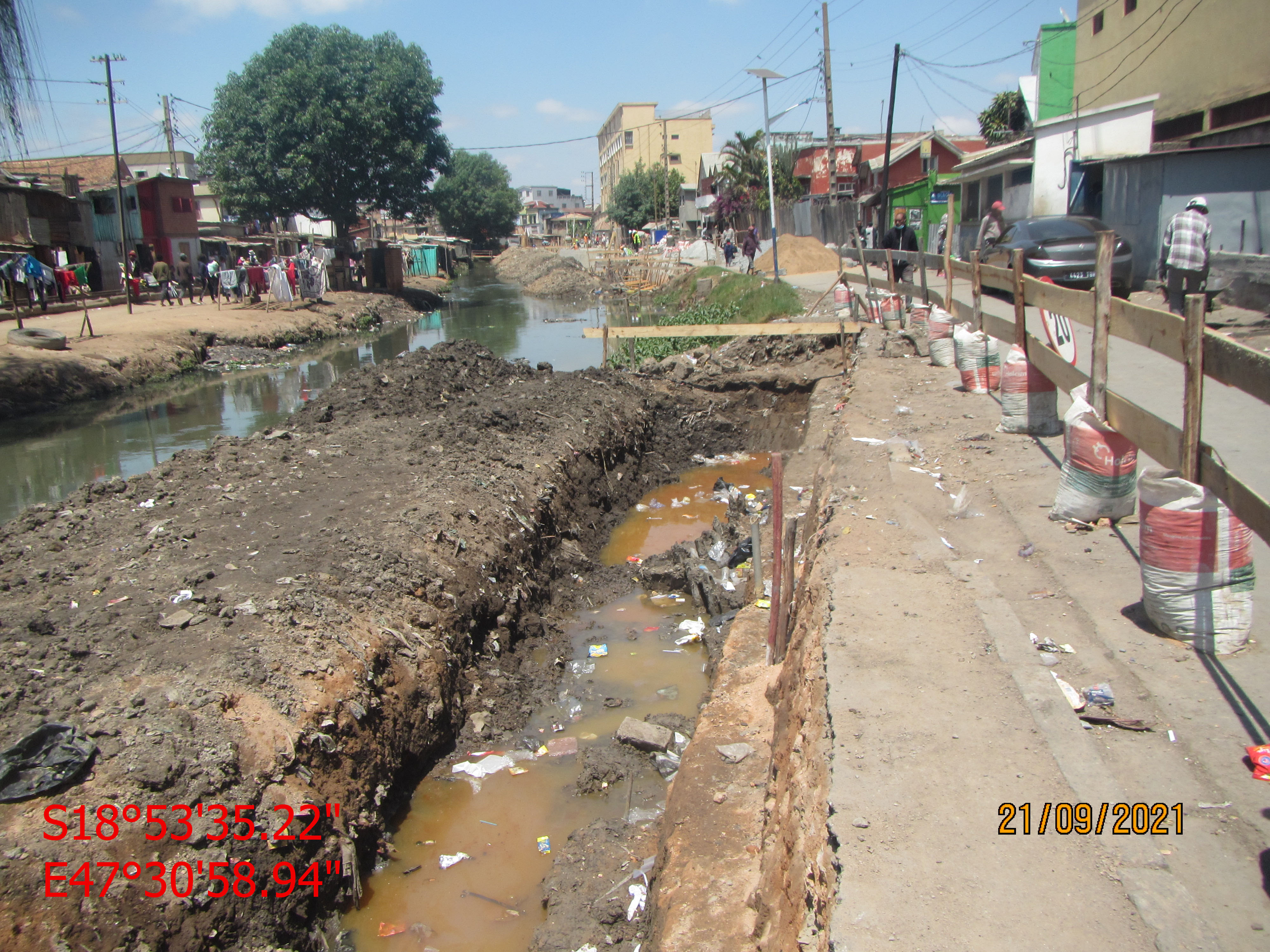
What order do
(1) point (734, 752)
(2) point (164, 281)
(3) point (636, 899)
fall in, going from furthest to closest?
(2) point (164, 281)
(1) point (734, 752)
(3) point (636, 899)

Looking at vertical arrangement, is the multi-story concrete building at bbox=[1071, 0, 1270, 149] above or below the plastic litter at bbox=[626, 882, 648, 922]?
above

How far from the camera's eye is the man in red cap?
1361cm

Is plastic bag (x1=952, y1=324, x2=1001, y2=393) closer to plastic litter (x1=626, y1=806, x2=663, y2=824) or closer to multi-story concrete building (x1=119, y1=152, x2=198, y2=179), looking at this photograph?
plastic litter (x1=626, y1=806, x2=663, y2=824)

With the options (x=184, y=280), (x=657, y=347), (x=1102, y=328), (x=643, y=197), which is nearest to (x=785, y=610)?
(x=1102, y=328)

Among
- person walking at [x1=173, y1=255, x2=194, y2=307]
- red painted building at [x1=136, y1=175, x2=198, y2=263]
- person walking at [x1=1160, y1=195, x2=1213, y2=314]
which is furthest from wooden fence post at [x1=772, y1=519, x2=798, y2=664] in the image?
red painted building at [x1=136, y1=175, x2=198, y2=263]

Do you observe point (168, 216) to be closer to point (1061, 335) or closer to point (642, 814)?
→ point (1061, 335)

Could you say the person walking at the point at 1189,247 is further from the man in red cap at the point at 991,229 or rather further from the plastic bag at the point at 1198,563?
the plastic bag at the point at 1198,563

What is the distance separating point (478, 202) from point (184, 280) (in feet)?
177

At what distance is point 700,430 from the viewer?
13.9 meters

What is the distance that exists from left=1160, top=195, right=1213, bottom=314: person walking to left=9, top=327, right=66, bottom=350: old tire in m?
21.7

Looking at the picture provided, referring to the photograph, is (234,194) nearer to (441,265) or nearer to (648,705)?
(441,265)

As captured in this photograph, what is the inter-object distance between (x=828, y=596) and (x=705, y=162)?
231 ft

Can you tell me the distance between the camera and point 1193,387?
3629 mm

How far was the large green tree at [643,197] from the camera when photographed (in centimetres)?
6950
